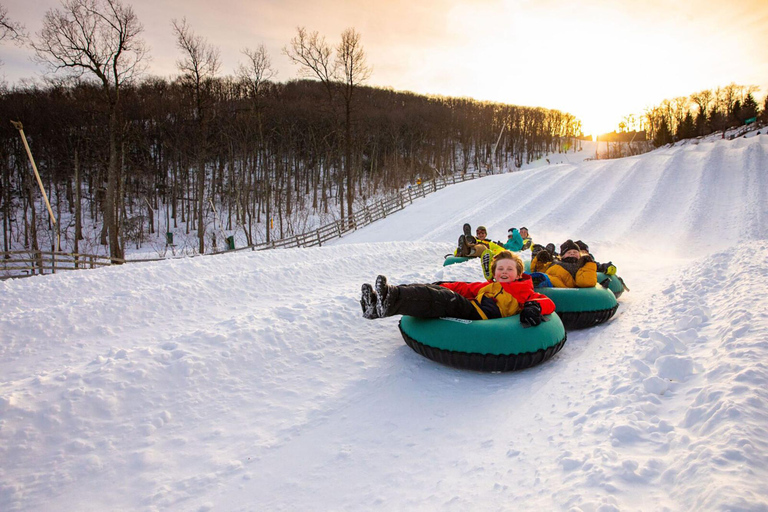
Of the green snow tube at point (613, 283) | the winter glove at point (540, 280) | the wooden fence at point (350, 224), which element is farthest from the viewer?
the wooden fence at point (350, 224)

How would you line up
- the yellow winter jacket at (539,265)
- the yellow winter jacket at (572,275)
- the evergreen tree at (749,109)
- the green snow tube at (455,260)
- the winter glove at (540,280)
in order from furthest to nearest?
the evergreen tree at (749,109) → the green snow tube at (455,260) → the yellow winter jacket at (539,265) → the yellow winter jacket at (572,275) → the winter glove at (540,280)

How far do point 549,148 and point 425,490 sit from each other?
266 feet

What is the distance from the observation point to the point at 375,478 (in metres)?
2.56

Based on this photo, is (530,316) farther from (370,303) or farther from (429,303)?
(370,303)

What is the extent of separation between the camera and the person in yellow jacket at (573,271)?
557 centimetres

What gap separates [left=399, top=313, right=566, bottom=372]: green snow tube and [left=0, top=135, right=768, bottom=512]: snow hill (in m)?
0.18

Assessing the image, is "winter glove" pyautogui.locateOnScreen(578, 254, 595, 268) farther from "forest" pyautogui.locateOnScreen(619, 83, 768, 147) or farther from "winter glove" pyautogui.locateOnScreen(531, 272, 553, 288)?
"forest" pyautogui.locateOnScreen(619, 83, 768, 147)

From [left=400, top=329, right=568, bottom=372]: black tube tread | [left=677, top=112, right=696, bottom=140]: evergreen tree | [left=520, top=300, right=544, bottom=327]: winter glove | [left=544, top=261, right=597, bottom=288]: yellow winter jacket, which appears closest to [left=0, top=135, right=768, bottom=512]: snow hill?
[left=400, top=329, right=568, bottom=372]: black tube tread

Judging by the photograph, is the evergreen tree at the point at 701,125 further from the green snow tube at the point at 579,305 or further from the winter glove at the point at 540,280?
the winter glove at the point at 540,280

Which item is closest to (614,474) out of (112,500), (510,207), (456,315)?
(456,315)

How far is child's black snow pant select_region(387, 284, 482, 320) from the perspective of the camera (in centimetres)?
382

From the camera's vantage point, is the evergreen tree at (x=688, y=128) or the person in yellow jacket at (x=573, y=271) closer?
the person in yellow jacket at (x=573, y=271)

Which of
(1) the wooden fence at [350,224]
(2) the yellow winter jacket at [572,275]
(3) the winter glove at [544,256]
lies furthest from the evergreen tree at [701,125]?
(2) the yellow winter jacket at [572,275]

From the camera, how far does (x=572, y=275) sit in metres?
5.68
